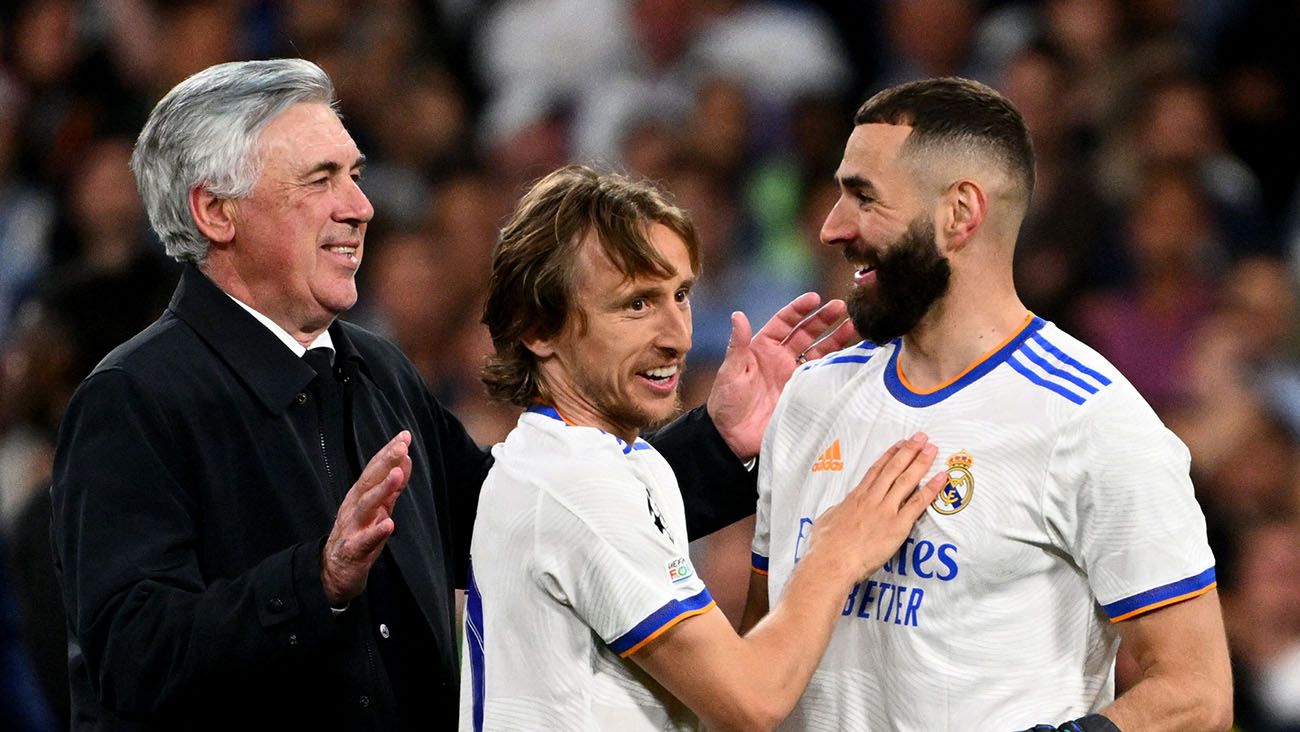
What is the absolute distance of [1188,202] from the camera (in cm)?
631

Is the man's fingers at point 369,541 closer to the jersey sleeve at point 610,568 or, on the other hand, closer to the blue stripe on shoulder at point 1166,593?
the jersey sleeve at point 610,568

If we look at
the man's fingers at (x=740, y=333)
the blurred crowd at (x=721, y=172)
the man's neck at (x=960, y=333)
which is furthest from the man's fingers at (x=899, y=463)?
the blurred crowd at (x=721, y=172)

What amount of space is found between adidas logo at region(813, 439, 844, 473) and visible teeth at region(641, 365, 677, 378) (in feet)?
1.20

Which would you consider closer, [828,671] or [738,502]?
[828,671]

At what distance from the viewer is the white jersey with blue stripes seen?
2.71 meters

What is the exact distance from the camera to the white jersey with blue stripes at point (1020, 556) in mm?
2713

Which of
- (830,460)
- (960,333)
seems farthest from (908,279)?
(830,460)

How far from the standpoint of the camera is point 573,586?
266 centimetres

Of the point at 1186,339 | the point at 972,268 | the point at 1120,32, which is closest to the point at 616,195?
the point at 972,268

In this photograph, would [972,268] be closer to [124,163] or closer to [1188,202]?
[1188,202]

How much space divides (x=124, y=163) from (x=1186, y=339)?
4769 mm

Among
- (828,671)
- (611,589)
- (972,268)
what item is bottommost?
(828,671)

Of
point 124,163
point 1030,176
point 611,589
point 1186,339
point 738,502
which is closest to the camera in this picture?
point 611,589

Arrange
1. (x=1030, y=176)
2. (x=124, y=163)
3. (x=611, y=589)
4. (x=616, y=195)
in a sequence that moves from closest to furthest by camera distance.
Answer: (x=611, y=589)
(x=616, y=195)
(x=1030, y=176)
(x=124, y=163)
